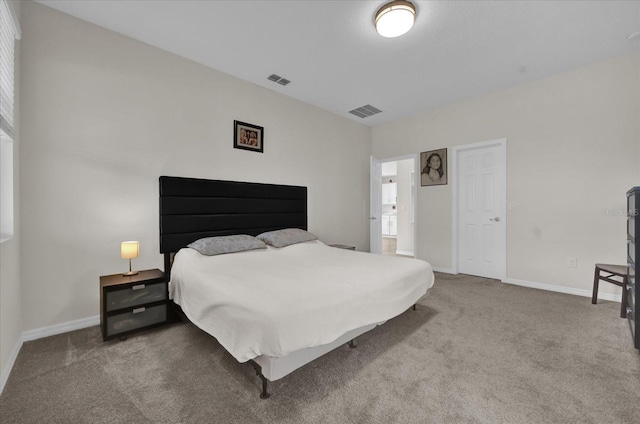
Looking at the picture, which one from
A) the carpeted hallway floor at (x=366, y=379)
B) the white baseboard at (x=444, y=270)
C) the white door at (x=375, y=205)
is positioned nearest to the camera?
the carpeted hallway floor at (x=366, y=379)

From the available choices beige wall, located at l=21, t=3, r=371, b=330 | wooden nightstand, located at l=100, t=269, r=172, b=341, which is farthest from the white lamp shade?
beige wall, located at l=21, t=3, r=371, b=330

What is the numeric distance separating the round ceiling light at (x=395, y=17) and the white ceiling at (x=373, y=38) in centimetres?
8

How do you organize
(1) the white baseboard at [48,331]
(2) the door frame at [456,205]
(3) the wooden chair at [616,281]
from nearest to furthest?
1. (1) the white baseboard at [48,331]
2. (3) the wooden chair at [616,281]
3. (2) the door frame at [456,205]

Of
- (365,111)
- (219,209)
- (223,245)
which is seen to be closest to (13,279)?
(223,245)

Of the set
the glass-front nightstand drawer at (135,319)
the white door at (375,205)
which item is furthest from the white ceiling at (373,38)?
the glass-front nightstand drawer at (135,319)

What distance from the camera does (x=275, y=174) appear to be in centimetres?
400

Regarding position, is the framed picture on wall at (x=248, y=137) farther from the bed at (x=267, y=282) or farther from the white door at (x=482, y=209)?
the white door at (x=482, y=209)

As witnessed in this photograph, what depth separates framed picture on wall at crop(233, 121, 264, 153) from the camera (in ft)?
11.7

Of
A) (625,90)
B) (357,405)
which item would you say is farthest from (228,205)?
(625,90)

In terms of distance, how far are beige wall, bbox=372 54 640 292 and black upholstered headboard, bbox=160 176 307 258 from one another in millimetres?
3029

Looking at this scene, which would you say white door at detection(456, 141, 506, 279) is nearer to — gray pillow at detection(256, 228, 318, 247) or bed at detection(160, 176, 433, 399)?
bed at detection(160, 176, 433, 399)

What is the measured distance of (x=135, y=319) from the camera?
2357 mm

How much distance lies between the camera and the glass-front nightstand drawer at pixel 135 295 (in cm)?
226

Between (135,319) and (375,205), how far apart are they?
3779 mm
